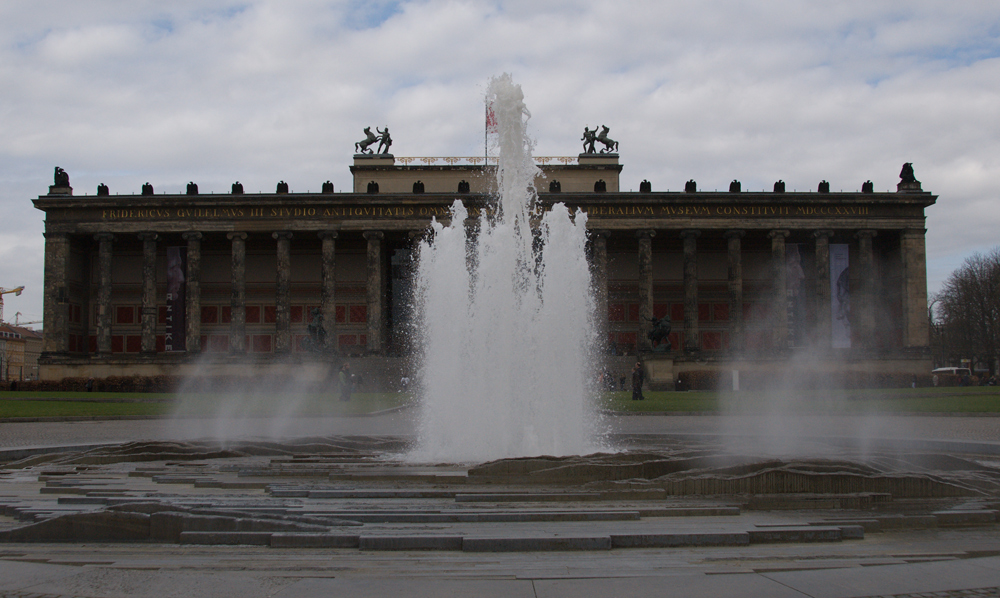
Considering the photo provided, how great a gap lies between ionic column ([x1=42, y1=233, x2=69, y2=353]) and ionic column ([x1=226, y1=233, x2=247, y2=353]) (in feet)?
37.4

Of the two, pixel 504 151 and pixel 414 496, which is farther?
pixel 504 151

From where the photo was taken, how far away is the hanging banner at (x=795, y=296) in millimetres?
62562

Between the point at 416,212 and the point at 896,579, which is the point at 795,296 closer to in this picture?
the point at 416,212

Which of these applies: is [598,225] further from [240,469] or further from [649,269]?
[240,469]

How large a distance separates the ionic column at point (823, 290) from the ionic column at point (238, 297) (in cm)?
3977

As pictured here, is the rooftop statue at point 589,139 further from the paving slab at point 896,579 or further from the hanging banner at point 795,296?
the paving slab at point 896,579

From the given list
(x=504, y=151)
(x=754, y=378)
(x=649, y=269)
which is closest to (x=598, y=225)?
(x=649, y=269)

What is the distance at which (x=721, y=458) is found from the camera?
40.1 feet

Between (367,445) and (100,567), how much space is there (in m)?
10.7

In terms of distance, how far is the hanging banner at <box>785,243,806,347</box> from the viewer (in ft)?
205

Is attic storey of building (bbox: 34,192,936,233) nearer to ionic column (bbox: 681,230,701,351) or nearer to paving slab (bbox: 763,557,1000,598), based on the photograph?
ionic column (bbox: 681,230,701,351)

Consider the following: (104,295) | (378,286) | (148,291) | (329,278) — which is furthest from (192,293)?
(378,286)

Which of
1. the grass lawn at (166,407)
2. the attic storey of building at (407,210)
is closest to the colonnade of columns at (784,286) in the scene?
the attic storey of building at (407,210)

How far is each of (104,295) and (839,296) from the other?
168 feet
